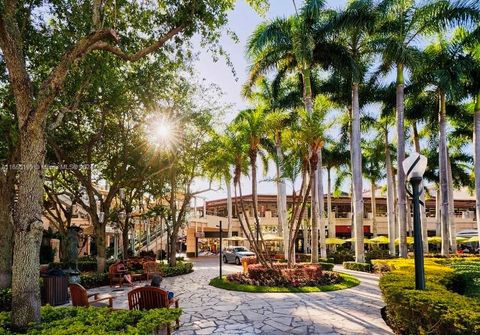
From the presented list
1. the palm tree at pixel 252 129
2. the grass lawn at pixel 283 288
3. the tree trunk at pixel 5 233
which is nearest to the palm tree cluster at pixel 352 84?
the palm tree at pixel 252 129

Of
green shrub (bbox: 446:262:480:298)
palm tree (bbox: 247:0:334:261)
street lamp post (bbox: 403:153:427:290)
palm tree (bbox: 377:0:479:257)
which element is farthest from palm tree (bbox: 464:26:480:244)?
street lamp post (bbox: 403:153:427:290)

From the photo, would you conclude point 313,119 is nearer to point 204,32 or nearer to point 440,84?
point 204,32

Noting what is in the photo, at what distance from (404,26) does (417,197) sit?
57.6 feet

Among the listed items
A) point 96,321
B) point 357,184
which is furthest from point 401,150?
point 96,321

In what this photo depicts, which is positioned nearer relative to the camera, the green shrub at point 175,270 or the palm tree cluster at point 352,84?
the palm tree cluster at point 352,84

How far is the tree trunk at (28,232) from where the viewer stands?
18.6 feet

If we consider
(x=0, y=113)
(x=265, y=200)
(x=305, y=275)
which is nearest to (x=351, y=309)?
(x=305, y=275)

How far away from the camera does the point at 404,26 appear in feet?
67.6

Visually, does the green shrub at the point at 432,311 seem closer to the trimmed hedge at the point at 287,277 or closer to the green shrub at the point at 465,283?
the green shrub at the point at 465,283

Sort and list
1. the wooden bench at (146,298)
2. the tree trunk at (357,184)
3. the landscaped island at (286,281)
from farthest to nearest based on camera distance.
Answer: the tree trunk at (357,184)
the landscaped island at (286,281)
the wooden bench at (146,298)

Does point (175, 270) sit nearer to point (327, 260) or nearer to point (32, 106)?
point (327, 260)

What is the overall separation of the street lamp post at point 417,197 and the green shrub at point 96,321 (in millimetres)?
4279

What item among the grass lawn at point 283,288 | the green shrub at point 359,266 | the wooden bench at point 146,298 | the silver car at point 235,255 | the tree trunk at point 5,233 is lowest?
the silver car at point 235,255

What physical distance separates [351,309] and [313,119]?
8.16 metres
